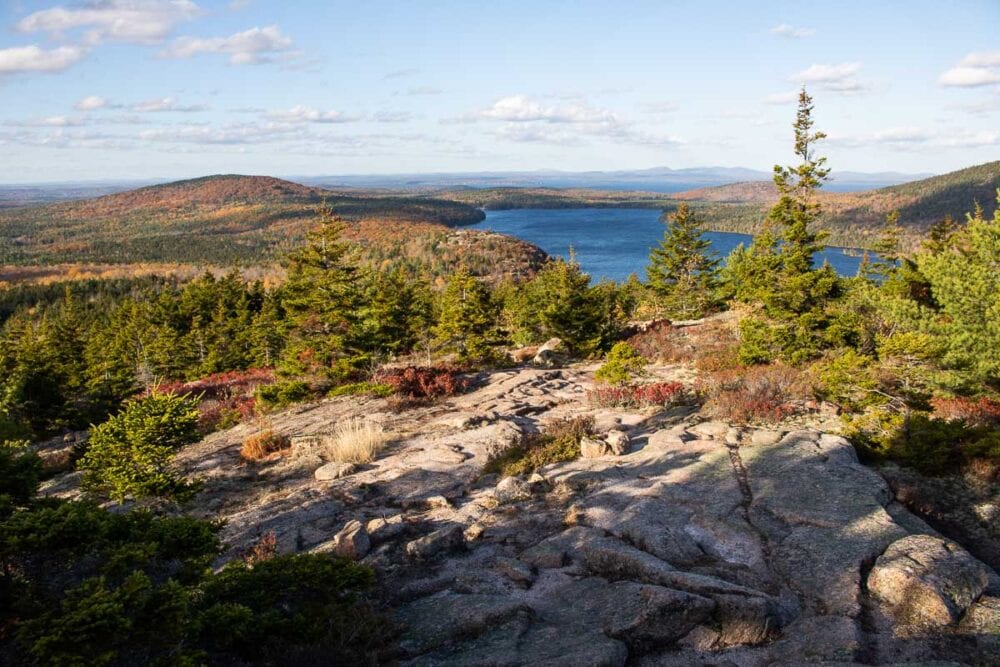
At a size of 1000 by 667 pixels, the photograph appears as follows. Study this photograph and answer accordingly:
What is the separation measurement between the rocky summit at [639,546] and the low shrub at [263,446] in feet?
1.16

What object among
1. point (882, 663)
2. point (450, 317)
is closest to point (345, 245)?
point (450, 317)

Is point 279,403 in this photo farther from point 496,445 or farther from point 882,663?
point 882,663

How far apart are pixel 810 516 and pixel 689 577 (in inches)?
107

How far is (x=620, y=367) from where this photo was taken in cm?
1697

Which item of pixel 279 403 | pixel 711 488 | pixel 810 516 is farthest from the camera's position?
pixel 279 403

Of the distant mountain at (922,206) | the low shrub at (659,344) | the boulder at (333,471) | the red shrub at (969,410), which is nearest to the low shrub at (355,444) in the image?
the boulder at (333,471)

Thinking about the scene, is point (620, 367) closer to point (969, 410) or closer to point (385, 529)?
point (969, 410)

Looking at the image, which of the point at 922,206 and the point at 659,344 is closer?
the point at 659,344

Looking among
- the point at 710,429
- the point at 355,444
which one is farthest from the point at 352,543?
the point at 710,429

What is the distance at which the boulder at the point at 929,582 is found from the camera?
18.2 ft

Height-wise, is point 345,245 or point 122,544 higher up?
point 345,245

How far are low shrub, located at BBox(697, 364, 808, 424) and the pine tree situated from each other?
88.8 feet

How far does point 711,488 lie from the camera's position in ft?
29.2

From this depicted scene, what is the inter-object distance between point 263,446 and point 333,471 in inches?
119
